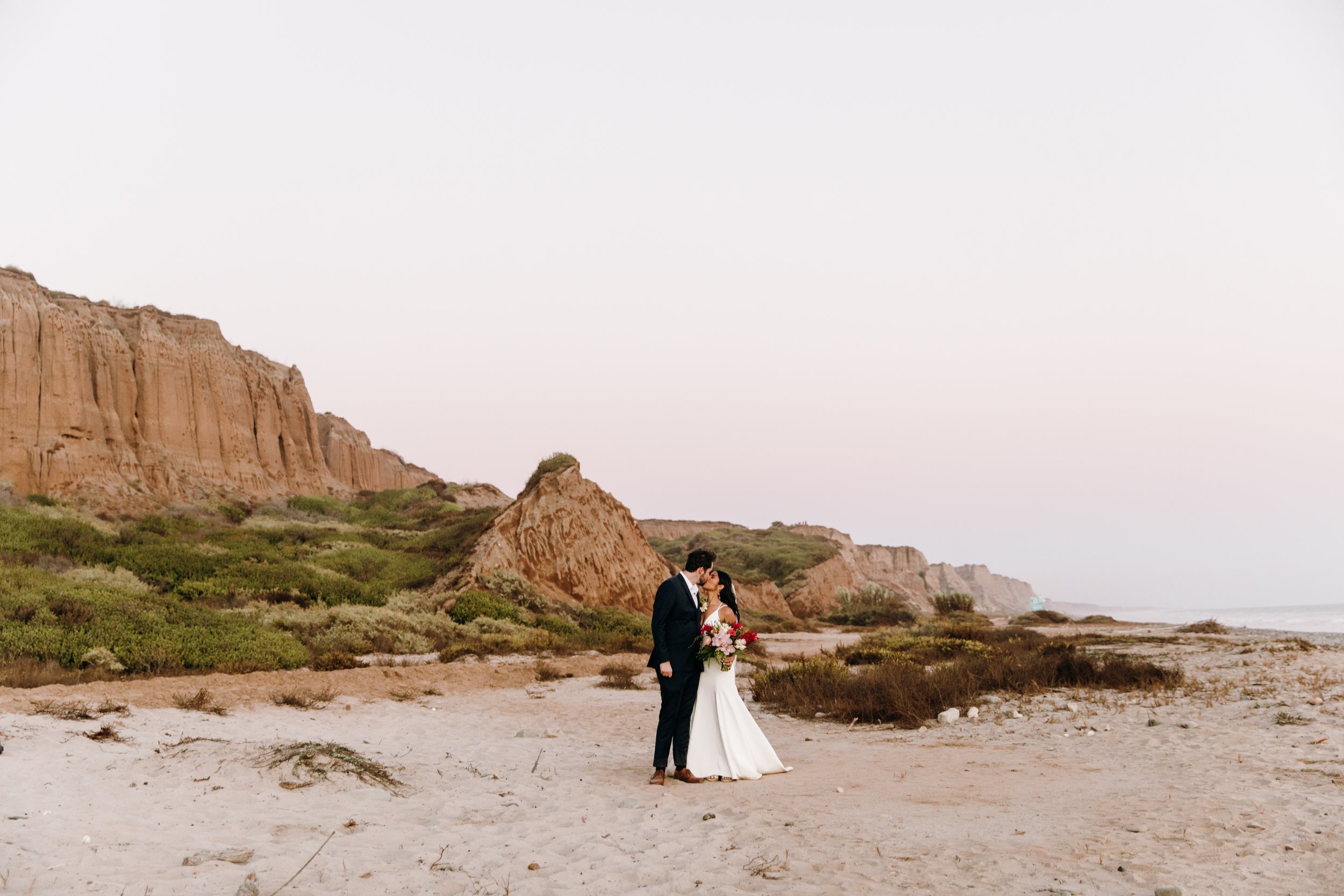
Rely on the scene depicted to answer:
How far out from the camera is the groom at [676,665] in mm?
7242

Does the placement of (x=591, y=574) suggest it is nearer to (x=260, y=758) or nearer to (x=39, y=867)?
(x=260, y=758)

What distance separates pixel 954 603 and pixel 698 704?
1510 inches

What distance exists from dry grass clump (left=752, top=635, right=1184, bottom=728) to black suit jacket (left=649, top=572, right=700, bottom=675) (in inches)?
172

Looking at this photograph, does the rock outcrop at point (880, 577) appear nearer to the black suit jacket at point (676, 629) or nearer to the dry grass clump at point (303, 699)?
the dry grass clump at point (303, 699)

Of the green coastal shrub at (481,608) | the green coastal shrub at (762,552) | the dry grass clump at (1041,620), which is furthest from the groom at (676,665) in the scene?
the green coastal shrub at (762,552)

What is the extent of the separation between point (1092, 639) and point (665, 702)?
70.9 ft

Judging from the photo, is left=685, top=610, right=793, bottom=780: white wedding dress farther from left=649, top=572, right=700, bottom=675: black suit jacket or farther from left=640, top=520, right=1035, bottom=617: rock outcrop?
left=640, top=520, right=1035, bottom=617: rock outcrop

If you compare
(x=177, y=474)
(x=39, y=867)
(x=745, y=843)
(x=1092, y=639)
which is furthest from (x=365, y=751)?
(x=177, y=474)

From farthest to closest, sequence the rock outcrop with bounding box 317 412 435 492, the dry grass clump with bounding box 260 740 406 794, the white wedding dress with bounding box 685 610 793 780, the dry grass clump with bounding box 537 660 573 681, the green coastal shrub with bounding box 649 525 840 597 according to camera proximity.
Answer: the rock outcrop with bounding box 317 412 435 492 → the green coastal shrub with bounding box 649 525 840 597 → the dry grass clump with bounding box 537 660 573 681 → the white wedding dress with bounding box 685 610 793 780 → the dry grass clump with bounding box 260 740 406 794

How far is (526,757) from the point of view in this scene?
8.60 metres

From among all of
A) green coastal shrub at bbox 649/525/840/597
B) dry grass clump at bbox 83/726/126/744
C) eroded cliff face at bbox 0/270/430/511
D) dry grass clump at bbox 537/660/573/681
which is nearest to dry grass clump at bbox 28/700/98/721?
dry grass clump at bbox 83/726/126/744

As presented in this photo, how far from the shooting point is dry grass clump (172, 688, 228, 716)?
32.5ft

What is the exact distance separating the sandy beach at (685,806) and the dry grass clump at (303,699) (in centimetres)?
39

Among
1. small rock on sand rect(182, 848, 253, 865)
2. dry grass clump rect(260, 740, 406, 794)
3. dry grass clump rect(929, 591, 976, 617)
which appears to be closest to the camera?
small rock on sand rect(182, 848, 253, 865)
